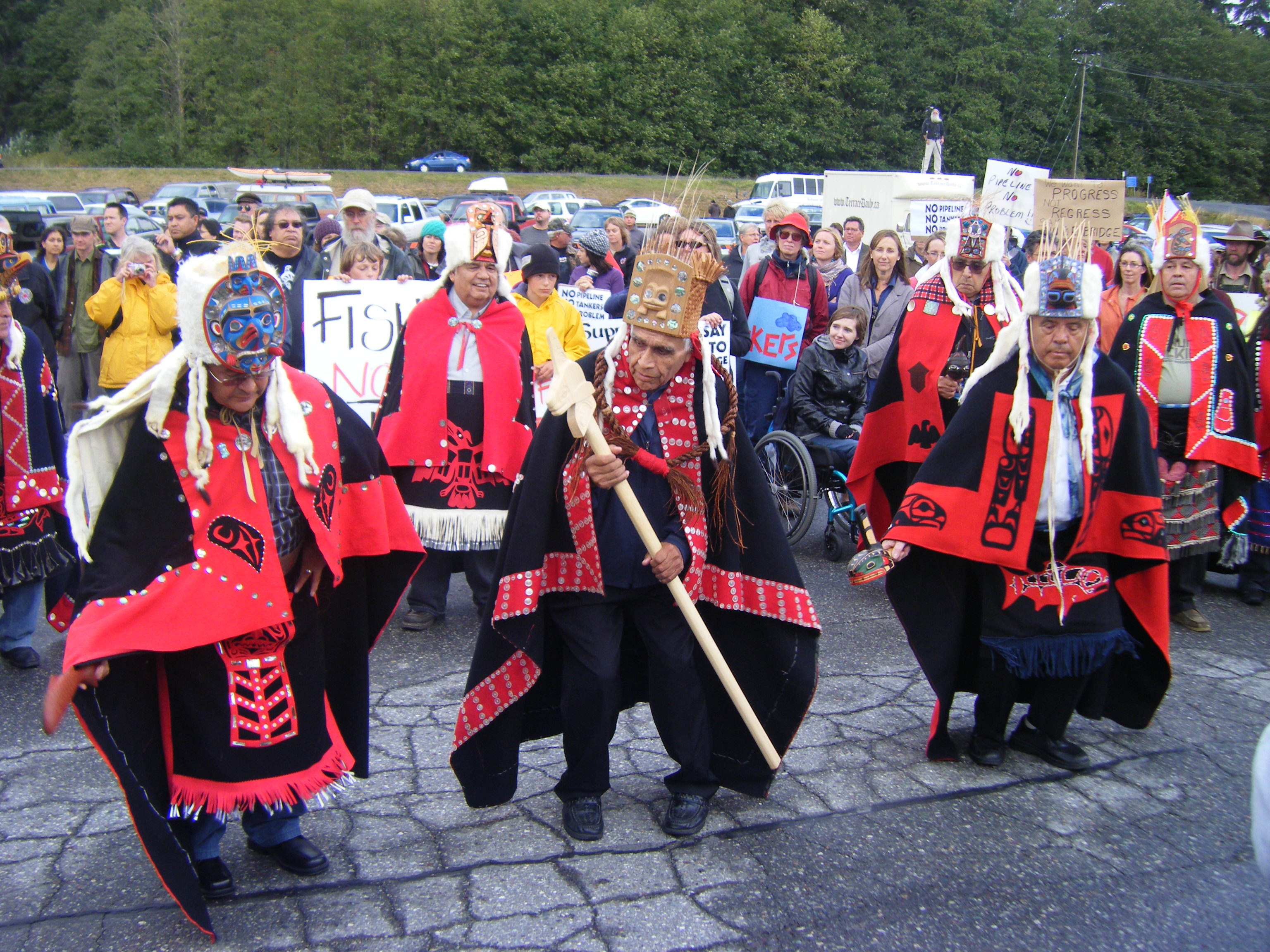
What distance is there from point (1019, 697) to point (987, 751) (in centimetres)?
25

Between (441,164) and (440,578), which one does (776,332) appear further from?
(441,164)

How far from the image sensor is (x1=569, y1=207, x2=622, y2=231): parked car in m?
23.1

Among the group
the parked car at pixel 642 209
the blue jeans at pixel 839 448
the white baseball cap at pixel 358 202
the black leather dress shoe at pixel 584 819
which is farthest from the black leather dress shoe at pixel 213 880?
the parked car at pixel 642 209

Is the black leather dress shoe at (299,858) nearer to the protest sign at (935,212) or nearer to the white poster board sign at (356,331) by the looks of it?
the white poster board sign at (356,331)

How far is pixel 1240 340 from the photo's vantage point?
575 cm

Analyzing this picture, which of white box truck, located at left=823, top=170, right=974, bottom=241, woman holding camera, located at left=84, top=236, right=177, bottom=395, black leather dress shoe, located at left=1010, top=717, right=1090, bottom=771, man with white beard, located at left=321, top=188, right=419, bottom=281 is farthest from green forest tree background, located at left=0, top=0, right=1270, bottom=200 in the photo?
black leather dress shoe, located at left=1010, top=717, right=1090, bottom=771

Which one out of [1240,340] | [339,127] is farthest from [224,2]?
[1240,340]

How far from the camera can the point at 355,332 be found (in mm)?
6750

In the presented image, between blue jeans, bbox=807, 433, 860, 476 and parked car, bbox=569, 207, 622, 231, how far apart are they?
654 inches

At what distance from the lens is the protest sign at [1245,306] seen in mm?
7047

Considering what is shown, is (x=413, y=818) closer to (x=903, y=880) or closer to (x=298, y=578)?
(x=298, y=578)

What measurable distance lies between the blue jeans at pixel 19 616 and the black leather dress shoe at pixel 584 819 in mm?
2995

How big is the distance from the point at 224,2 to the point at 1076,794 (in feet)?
180

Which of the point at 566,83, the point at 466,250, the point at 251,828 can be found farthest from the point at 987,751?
the point at 566,83
